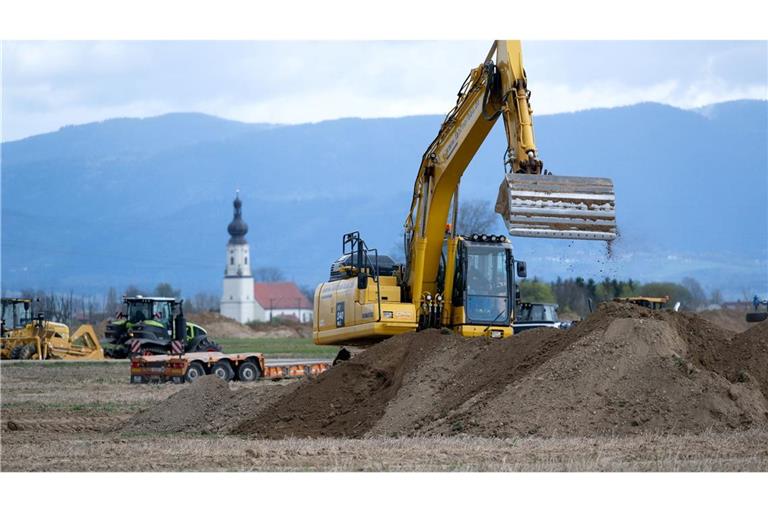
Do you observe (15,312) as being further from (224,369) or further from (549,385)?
(549,385)

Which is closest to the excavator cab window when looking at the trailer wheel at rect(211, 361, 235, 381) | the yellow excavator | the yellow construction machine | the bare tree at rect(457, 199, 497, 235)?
the yellow construction machine

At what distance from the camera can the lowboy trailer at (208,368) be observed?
35.2 m

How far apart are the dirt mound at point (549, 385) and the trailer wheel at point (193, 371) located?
14475mm

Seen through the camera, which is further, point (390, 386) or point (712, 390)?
point (390, 386)

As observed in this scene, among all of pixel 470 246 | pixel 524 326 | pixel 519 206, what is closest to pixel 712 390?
pixel 519 206

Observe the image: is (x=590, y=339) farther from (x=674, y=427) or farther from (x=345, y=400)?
(x=345, y=400)

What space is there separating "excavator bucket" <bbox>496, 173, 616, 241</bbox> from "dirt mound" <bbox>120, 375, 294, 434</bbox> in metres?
6.30

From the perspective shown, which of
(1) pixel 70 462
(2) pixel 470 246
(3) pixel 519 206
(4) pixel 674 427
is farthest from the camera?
(2) pixel 470 246

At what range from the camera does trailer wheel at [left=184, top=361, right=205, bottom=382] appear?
116 ft

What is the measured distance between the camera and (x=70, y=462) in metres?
13.5

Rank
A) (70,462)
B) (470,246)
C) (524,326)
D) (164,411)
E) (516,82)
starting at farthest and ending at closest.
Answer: (524,326), (470,246), (164,411), (516,82), (70,462)

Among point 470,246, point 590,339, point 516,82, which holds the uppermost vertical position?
point 516,82

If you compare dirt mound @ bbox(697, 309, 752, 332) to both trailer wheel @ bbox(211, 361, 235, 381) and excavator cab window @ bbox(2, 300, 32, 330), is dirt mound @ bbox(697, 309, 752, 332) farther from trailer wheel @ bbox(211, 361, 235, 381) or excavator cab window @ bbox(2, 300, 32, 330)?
excavator cab window @ bbox(2, 300, 32, 330)

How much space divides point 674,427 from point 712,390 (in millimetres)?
1006
